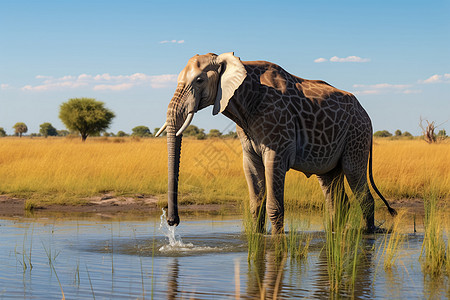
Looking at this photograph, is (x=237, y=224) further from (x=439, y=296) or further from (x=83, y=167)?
(x=83, y=167)

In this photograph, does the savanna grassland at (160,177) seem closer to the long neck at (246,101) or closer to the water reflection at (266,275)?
the long neck at (246,101)

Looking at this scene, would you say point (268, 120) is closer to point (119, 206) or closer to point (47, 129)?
point (119, 206)

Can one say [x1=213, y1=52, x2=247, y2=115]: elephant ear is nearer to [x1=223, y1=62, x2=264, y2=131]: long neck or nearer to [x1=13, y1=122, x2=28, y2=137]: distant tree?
[x1=223, y1=62, x2=264, y2=131]: long neck

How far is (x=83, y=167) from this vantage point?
49.1 ft

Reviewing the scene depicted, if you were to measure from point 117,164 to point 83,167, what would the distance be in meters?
0.84

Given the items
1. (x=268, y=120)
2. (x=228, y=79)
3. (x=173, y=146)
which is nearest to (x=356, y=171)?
(x=268, y=120)

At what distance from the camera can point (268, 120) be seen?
6.99 meters

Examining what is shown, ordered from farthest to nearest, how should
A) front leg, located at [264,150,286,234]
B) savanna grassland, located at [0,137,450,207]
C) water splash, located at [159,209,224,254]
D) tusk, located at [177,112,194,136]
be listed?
savanna grassland, located at [0,137,450,207], front leg, located at [264,150,286,234], water splash, located at [159,209,224,254], tusk, located at [177,112,194,136]

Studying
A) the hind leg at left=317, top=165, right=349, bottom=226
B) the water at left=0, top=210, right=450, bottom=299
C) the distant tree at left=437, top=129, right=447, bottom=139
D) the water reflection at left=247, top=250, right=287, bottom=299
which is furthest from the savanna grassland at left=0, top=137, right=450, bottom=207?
the distant tree at left=437, top=129, right=447, bottom=139

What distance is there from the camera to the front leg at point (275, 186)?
7.02 meters

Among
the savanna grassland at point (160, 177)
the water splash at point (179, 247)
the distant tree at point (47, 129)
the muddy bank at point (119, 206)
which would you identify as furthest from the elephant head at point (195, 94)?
the distant tree at point (47, 129)

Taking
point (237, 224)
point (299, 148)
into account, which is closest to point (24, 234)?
point (237, 224)

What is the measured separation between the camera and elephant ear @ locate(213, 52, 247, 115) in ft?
22.3

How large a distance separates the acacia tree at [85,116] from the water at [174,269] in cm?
3717
